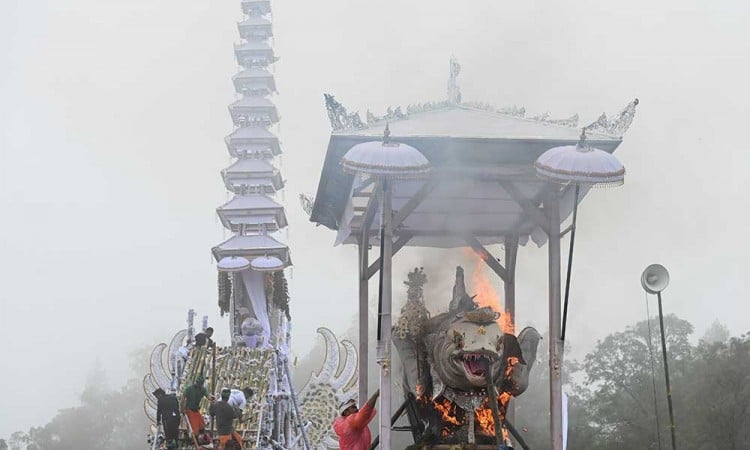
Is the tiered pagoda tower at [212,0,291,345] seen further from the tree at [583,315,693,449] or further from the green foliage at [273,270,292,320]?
the tree at [583,315,693,449]

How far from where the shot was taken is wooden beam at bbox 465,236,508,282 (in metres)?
14.5

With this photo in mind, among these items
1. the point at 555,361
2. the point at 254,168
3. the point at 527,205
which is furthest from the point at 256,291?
the point at 555,361

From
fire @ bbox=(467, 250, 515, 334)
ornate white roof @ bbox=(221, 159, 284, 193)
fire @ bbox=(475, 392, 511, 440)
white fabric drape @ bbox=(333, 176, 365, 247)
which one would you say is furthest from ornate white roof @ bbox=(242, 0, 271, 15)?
fire @ bbox=(475, 392, 511, 440)

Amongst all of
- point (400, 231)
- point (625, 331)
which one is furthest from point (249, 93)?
point (400, 231)

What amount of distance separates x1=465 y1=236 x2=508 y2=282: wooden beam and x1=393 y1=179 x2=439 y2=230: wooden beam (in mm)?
2823

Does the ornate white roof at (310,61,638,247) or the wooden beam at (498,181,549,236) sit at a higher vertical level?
the ornate white roof at (310,61,638,247)

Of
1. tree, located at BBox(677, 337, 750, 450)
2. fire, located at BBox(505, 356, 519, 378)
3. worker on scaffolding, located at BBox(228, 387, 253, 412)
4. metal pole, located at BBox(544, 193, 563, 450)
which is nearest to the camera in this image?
metal pole, located at BBox(544, 193, 563, 450)

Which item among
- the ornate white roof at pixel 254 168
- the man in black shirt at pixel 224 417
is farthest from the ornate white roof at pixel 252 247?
the man in black shirt at pixel 224 417

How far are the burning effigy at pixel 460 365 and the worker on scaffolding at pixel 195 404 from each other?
480 cm

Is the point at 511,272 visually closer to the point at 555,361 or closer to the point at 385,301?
the point at 555,361

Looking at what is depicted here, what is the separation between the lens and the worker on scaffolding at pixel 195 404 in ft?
53.0

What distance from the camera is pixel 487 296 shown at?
13508mm

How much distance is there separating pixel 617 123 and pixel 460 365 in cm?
346

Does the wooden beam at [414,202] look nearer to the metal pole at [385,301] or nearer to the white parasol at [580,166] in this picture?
the metal pole at [385,301]
